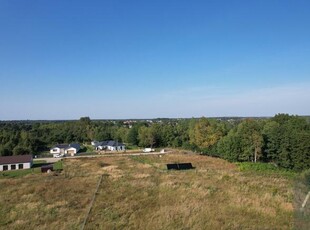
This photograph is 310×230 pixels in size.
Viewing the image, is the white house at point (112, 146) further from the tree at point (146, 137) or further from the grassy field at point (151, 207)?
the grassy field at point (151, 207)

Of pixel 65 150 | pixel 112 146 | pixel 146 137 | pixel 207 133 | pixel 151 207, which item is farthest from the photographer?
pixel 112 146

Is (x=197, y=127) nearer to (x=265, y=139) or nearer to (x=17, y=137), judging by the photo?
(x=265, y=139)

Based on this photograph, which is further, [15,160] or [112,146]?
[112,146]

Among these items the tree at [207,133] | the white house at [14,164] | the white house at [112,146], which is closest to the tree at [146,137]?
the white house at [112,146]

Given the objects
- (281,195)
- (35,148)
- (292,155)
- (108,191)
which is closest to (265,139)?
(292,155)

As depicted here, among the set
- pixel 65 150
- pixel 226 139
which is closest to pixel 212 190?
pixel 226 139

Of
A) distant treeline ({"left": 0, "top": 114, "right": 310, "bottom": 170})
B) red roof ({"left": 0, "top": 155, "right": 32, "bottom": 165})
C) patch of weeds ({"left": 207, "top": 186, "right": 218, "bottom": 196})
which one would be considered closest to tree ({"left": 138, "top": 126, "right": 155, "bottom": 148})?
distant treeline ({"left": 0, "top": 114, "right": 310, "bottom": 170})

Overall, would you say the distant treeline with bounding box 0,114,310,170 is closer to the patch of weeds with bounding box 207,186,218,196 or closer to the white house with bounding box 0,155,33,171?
the white house with bounding box 0,155,33,171

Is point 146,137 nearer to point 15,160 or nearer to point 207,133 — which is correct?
point 207,133

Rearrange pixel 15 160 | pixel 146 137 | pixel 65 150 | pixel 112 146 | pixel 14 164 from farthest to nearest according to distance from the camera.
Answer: pixel 112 146, pixel 146 137, pixel 65 150, pixel 15 160, pixel 14 164
